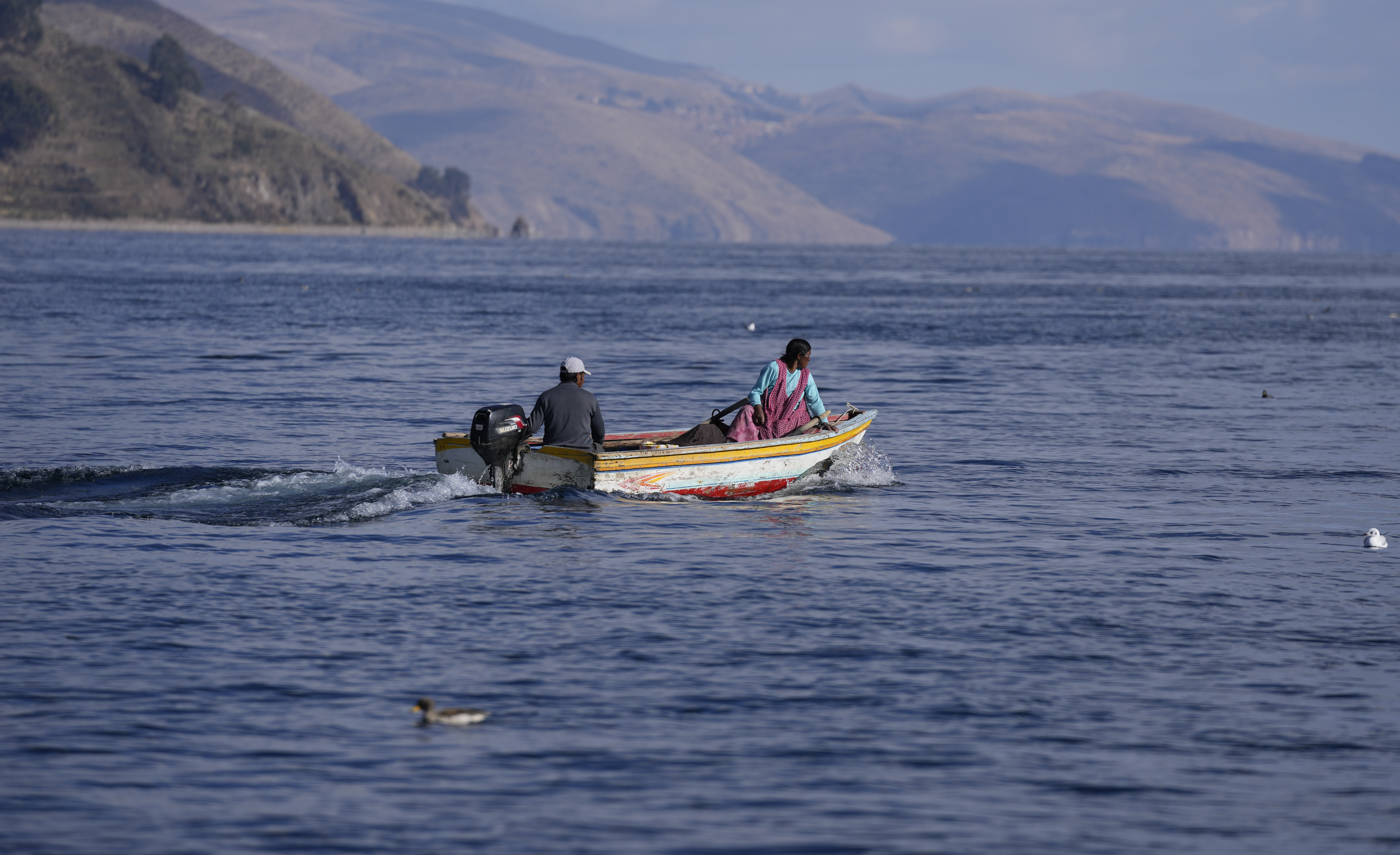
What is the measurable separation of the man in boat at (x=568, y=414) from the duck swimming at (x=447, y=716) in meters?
8.70

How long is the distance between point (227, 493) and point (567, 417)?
4.52 metres

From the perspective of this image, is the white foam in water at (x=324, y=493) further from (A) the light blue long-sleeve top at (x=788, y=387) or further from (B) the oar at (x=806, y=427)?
(B) the oar at (x=806, y=427)

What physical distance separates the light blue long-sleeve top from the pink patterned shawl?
0.03 meters

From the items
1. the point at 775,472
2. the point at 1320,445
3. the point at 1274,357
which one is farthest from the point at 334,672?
the point at 1274,357

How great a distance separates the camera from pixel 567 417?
19.2 meters

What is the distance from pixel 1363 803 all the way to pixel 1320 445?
1883 cm

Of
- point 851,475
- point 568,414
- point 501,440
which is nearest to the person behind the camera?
point 501,440

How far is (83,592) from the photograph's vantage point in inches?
557

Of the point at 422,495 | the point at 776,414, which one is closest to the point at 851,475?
the point at 776,414

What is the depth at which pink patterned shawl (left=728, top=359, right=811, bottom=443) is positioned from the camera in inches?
817

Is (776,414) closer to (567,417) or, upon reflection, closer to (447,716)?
(567,417)

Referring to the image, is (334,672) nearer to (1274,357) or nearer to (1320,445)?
(1320,445)

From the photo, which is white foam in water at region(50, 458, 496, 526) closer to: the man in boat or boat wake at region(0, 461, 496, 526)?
boat wake at region(0, 461, 496, 526)

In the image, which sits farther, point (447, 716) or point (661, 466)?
point (661, 466)
